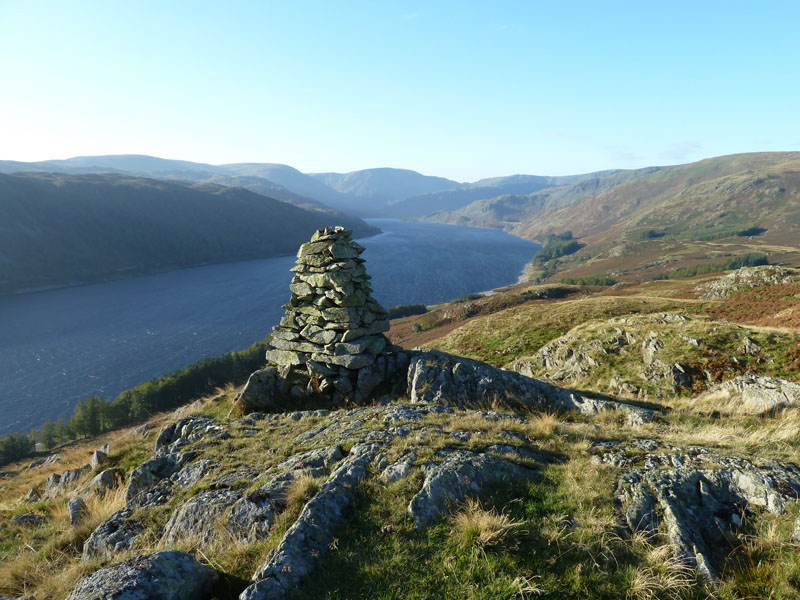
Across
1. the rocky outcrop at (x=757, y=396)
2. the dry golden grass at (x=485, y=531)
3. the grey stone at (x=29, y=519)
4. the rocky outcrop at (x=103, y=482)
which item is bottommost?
the rocky outcrop at (x=103, y=482)

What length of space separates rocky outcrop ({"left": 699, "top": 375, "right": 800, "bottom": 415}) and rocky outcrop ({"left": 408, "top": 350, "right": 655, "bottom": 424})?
5.58 m

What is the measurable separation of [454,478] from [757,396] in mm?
17686

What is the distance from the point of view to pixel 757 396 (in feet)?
55.3

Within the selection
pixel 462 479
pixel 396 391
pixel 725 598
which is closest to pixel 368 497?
pixel 462 479

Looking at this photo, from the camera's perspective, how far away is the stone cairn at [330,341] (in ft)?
64.7

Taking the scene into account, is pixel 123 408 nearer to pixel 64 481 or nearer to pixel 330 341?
pixel 64 481

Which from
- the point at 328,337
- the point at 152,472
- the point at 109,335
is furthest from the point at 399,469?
the point at 109,335

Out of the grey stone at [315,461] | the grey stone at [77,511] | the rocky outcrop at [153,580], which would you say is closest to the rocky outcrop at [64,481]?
A: the grey stone at [77,511]

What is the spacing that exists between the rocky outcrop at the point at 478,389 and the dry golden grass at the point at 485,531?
36.8ft

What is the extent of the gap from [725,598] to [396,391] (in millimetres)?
15719

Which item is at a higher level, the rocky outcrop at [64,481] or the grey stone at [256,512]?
the grey stone at [256,512]

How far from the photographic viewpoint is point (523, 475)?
858cm

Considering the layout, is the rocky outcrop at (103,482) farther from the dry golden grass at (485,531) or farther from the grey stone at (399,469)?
the dry golden grass at (485,531)

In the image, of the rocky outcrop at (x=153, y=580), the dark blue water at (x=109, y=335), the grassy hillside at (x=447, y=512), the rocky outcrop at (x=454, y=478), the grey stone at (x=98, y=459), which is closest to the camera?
the rocky outcrop at (x=153, y=580)
